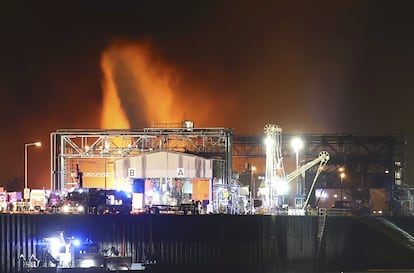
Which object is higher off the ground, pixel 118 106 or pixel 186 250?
pixel 118 106

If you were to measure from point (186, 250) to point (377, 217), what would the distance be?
20.6m

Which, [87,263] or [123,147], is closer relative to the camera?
[87,263]

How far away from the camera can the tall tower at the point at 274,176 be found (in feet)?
231

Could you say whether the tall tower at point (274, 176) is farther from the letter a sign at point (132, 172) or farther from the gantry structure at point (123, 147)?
the letter a sign at point (132, 172)

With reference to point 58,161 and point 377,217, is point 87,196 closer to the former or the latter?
point 58,161

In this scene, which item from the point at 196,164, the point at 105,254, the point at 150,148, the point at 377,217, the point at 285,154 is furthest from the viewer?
the point at 285,154

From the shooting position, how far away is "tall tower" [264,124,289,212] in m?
70.4

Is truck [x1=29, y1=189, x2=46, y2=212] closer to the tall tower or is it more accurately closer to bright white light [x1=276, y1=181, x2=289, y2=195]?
the tall tower

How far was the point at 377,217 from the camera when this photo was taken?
2611 inches

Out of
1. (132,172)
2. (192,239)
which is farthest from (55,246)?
(132,172)

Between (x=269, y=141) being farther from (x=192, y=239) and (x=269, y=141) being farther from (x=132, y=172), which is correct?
(x=192, y=239)

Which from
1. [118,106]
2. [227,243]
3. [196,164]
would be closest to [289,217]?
[227,243]

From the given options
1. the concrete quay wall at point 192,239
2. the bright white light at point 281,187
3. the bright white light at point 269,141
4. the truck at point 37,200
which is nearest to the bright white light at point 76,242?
the concrete quay wall at point 192,239

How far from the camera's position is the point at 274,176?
235ft
